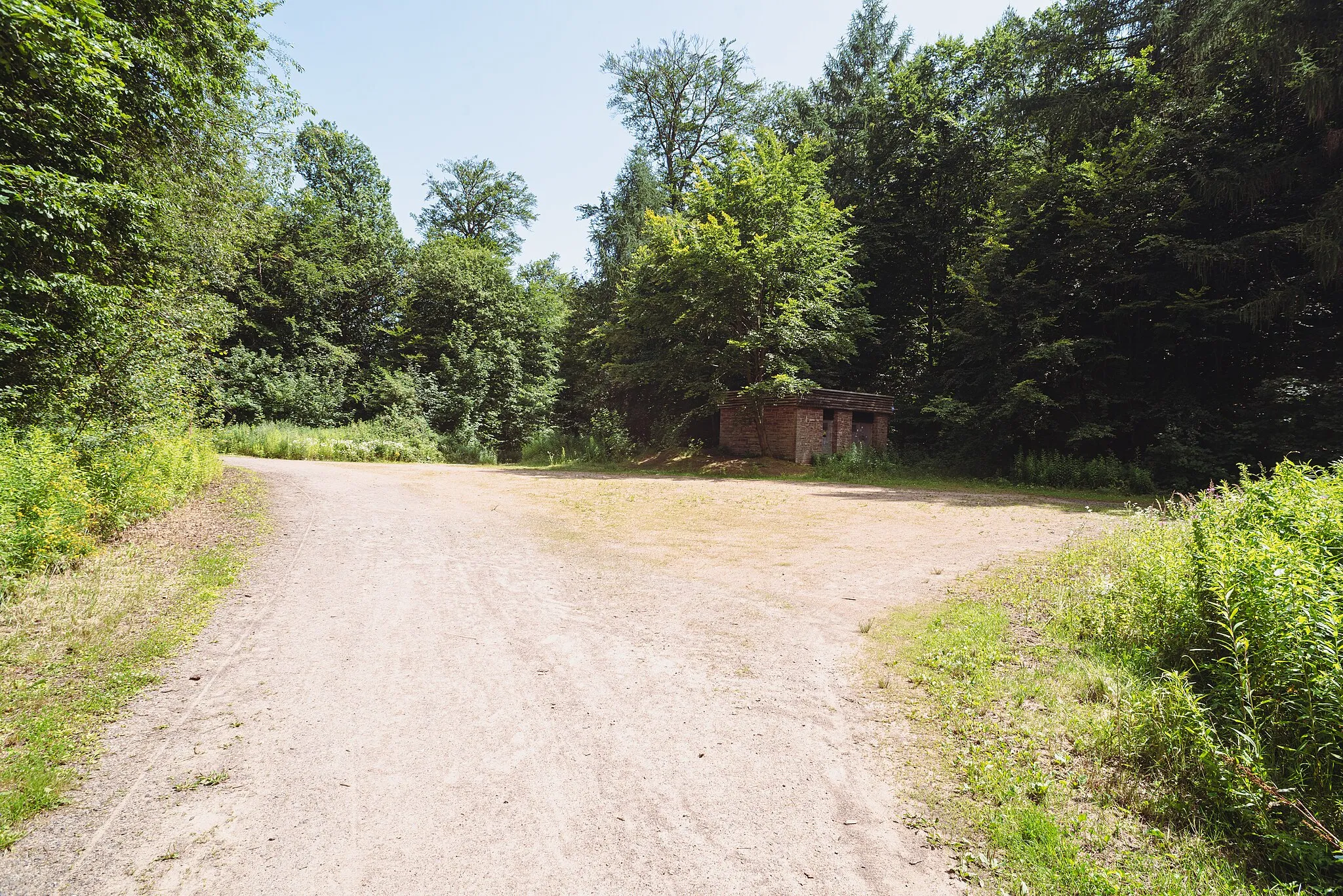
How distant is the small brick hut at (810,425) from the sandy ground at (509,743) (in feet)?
44.3

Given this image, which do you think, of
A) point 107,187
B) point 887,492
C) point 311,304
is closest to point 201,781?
point 107,187

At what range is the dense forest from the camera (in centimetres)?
743

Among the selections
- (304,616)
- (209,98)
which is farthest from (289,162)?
(304,616)

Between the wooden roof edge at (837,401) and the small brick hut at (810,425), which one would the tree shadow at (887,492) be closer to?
the small brick hut at (810,425)

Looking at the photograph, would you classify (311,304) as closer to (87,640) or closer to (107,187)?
(107,187)

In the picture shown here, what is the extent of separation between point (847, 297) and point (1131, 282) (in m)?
9.36

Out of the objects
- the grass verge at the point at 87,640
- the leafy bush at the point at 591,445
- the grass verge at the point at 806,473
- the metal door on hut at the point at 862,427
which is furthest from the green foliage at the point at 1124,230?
the grass verge at the point at 87,640

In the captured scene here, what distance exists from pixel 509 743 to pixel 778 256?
61.5 feet

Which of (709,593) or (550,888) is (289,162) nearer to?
(709,593)

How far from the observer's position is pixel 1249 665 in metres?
2.91

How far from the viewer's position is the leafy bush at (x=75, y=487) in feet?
16.3

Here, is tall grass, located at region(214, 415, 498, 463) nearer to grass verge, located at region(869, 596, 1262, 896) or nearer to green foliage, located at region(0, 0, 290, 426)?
green foliage, located at region(0, 0, 290, 426)

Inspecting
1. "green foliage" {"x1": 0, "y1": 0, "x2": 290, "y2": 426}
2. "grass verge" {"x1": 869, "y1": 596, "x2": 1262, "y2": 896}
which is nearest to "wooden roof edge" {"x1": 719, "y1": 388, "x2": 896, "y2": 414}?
"green foliage" {"x1": 0, "y1": 0, "x2": 290, "y2": 426}

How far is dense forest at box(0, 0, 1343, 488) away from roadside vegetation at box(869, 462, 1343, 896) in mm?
8820
